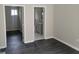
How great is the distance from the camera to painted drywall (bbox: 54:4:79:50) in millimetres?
4031

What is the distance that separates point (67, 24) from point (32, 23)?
1.50m

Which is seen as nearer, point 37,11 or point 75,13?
point 75,13

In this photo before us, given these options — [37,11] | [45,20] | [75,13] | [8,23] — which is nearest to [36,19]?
[37,11]

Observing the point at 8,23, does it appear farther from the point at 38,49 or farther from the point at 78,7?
the point at 78,7

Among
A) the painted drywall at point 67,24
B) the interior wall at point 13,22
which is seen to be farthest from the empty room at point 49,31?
the interior wall at point 13,22

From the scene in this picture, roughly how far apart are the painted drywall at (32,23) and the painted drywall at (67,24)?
251mm

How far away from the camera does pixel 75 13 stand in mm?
3992

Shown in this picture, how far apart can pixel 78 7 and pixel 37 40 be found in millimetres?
2392

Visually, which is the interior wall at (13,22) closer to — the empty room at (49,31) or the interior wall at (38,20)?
the interior wall at (38,20)

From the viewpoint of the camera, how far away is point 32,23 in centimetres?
478

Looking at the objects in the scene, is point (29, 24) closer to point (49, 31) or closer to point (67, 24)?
point (49, 31)

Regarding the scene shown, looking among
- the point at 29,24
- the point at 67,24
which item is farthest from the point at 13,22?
the point at 67,24

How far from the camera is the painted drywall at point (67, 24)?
403cm

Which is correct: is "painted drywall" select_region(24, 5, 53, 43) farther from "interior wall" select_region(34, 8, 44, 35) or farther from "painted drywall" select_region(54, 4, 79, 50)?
"interior wall" select_region(34, 8, 44, 35)
